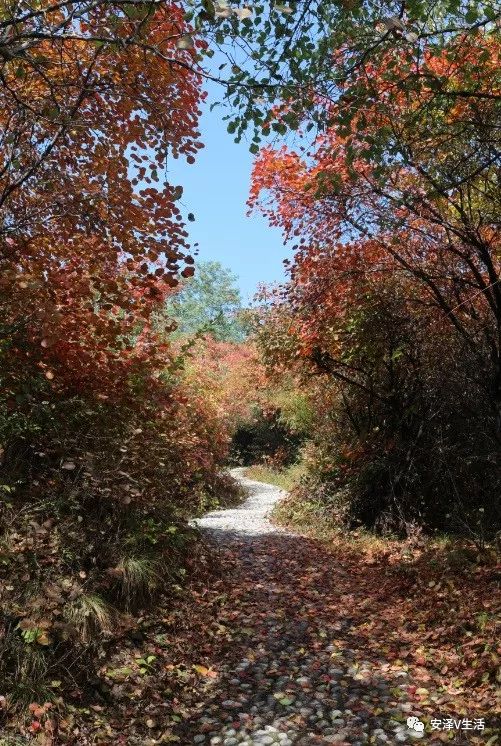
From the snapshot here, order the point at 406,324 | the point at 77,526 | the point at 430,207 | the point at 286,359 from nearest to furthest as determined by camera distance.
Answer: the point at 77,526 < the point at 430,207 < the point at 406,324 < the point at 286,359

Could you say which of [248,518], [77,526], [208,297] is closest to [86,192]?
[77,526]

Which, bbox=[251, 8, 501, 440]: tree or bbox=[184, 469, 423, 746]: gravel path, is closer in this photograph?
bbox=[184, 469, 423, 746]: gravel path

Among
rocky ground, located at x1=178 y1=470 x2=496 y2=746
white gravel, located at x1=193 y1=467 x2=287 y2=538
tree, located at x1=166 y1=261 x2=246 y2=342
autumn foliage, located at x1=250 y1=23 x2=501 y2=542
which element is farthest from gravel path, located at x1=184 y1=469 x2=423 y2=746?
tree, located at x1=166 y1=261 x2=246 y2=342

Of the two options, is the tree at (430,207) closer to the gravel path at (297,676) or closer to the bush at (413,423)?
the bush at (413,423)

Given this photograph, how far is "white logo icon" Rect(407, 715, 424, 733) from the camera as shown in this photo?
3.91m

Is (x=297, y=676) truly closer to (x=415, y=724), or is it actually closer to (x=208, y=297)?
(x=415, y=724)

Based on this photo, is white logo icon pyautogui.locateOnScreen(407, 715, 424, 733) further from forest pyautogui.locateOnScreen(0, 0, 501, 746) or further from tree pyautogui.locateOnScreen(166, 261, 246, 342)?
tree pyautogui.locateOnScreen(166, 261, 246, 342)

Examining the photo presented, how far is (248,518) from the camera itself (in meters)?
12.3

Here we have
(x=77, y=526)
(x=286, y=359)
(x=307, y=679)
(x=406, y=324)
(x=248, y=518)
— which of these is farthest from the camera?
(x=248, y=518)

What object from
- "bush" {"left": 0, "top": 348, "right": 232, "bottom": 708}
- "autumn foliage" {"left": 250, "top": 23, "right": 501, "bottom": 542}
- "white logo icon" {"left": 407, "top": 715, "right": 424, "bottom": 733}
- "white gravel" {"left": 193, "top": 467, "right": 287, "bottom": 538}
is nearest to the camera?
"white logo icon" {"left": 407, "top": 715, "right": 424, "bottom": 733}

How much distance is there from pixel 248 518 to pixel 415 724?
8436mm

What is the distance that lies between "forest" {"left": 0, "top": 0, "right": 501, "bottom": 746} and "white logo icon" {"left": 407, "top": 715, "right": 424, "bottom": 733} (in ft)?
0.05

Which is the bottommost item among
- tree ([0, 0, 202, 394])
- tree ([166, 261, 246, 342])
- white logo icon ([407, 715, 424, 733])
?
white logo icon ([407, 715, 424, 733])

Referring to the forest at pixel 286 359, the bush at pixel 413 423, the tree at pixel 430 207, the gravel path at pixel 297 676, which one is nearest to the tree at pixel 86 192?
the forest at pixel 286 359
